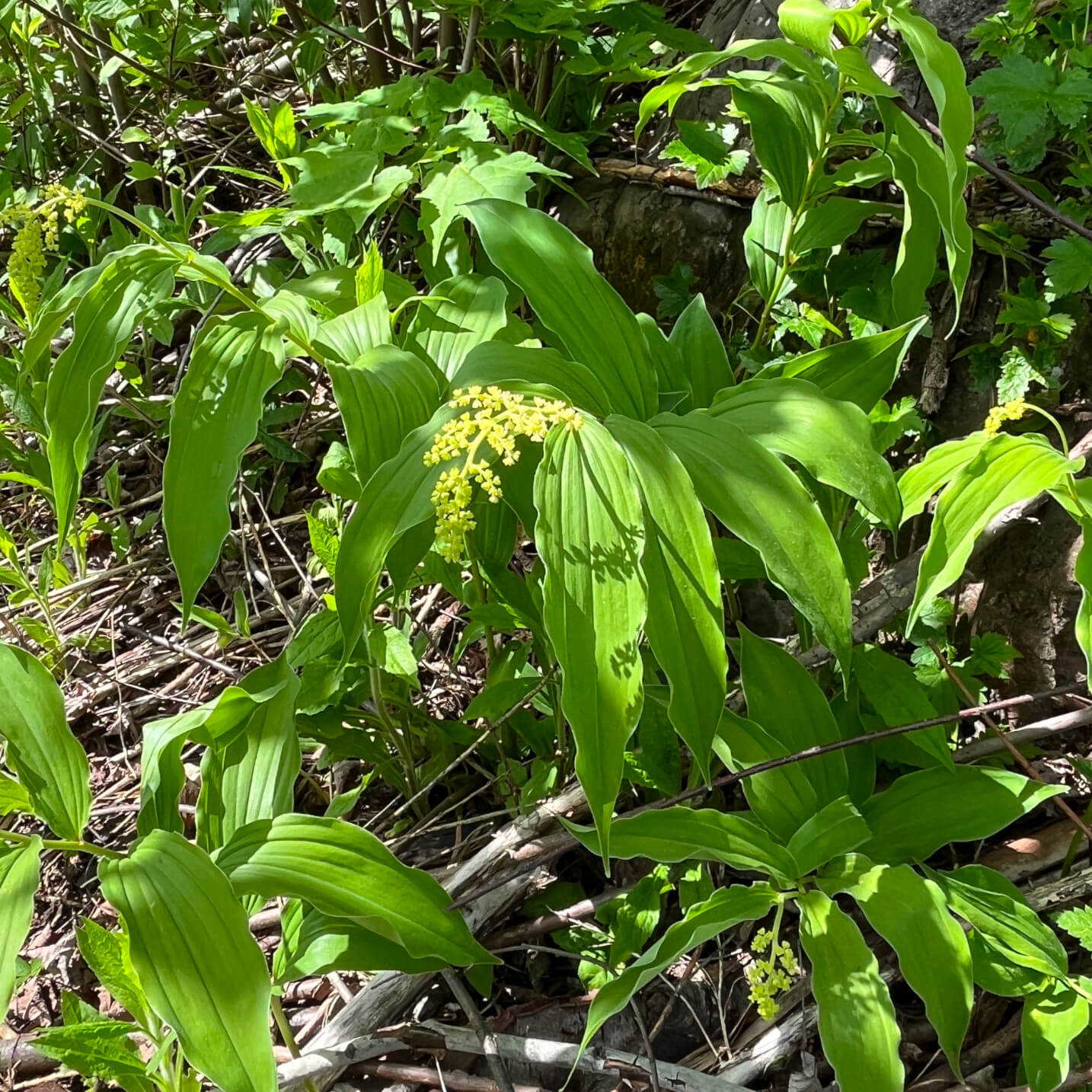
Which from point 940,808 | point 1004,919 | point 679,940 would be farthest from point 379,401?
point 1004,919

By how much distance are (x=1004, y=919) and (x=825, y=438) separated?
0.73m

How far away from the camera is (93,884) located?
2.03m

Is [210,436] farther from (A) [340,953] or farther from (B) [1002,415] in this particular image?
(B) [1002,415]

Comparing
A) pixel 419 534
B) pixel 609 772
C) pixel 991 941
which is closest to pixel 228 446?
pixel 419 534

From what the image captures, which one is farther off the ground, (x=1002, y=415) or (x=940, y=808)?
(x=1002, y=415)

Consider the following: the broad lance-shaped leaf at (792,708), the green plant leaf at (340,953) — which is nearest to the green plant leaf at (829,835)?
the broad lance-shaped leaf at (792,708)

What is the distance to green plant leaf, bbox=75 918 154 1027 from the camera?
134 centimetres

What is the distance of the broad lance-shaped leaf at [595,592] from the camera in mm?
1007

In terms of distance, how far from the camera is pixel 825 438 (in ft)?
3.86

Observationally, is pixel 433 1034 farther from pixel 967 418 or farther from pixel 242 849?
pixel 967 418

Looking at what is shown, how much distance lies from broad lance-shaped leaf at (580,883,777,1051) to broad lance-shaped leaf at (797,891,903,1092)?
8cm

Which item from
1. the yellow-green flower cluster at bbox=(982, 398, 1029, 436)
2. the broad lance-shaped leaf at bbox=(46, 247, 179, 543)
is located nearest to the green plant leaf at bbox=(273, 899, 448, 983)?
the broad lance-shaped leaf at bbox=(46, 247, 179, 543)

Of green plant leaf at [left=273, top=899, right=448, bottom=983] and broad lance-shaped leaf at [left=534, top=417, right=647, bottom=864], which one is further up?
broad lance-shaped leaf at [left=534, top=417, right=647, bottom=864]

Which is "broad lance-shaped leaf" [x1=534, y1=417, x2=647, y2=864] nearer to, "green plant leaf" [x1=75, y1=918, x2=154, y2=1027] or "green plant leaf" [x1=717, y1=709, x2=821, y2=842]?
"green plant leaf" [x1=717, y1=709, x2=821, y2=842]
